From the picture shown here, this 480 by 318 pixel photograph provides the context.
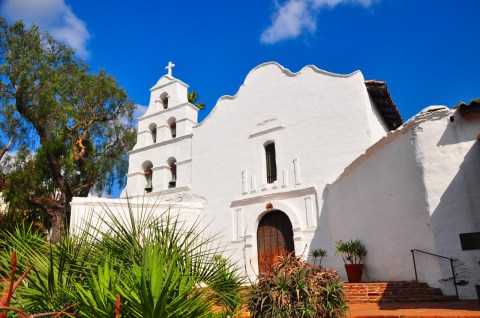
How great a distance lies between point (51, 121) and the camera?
16.8 m

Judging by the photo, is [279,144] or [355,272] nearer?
[355,272]

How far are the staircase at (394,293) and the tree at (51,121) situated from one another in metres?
12.1

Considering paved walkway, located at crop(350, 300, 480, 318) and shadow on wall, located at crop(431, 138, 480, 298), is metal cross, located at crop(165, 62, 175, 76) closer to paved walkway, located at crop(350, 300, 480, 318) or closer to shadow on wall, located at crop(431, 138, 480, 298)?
shadow on wall, located at crop(431, 138, 480, 298)

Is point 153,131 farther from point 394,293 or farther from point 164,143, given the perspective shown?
point 394,293

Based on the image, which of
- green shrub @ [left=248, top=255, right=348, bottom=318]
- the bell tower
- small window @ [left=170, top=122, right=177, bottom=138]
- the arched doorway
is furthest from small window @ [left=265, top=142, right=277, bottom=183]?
green shrub @ [left=248, top=255, right=348, bottom=318]

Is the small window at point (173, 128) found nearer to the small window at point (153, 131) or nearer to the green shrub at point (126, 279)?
the small window at point (153, 131)

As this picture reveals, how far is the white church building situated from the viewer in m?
7.77

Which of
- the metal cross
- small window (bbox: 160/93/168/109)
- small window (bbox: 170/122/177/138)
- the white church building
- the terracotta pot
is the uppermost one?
the metal cross

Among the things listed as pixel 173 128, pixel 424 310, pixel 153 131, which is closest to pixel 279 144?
pixel 173 128

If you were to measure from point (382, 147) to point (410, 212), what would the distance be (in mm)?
1879

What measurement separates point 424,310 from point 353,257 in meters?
4.43

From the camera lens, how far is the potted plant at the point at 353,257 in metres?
9.90

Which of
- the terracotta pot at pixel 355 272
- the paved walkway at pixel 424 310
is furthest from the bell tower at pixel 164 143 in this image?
the paved walkway at pixel 424 310

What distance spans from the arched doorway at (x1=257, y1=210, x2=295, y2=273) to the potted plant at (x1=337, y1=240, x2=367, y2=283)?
2650mm
